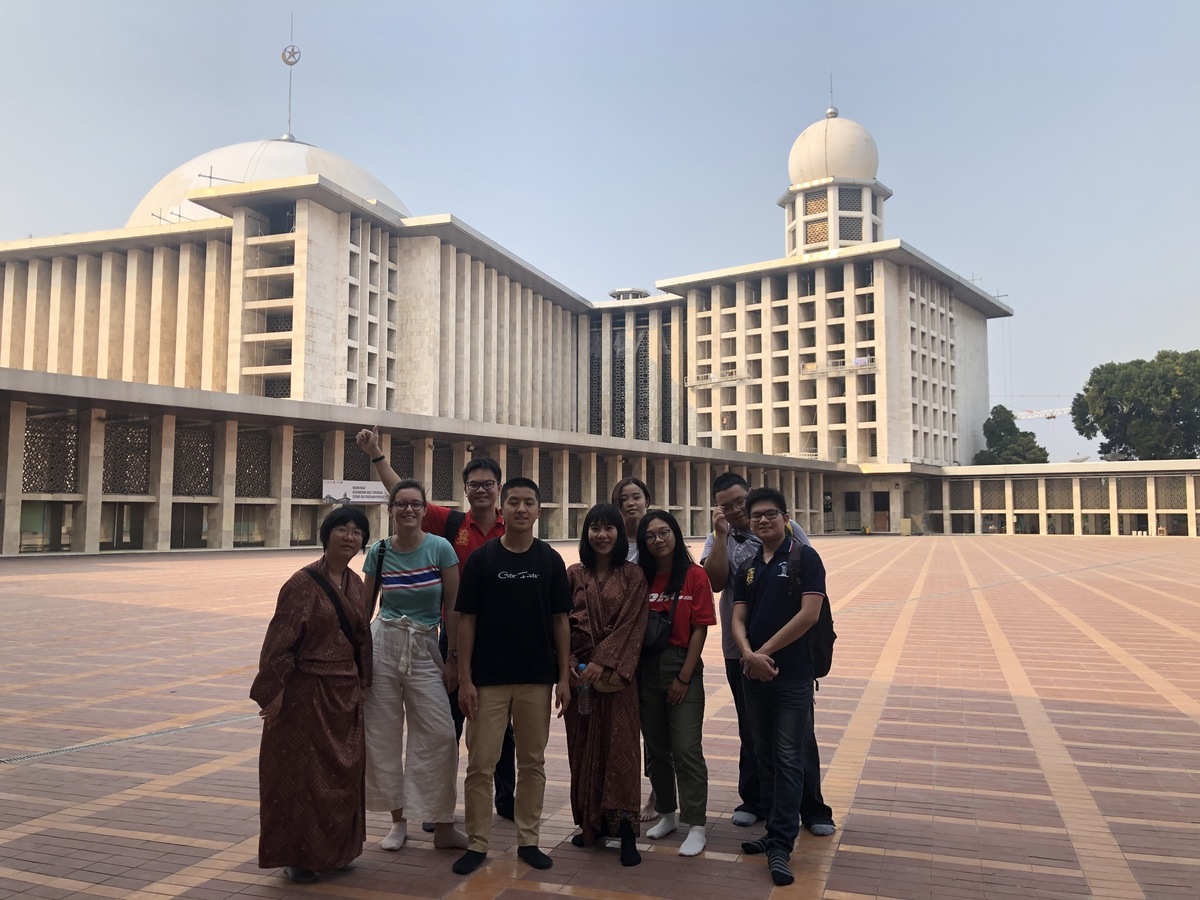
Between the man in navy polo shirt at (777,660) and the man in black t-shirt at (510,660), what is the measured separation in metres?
0.81

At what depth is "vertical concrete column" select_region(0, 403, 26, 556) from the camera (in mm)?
21797

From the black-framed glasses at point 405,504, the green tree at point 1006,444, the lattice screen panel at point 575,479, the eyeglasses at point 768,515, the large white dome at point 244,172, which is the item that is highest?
the large white dome at point 244,172

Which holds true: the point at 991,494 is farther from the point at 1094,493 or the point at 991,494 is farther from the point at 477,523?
the point at 477,523

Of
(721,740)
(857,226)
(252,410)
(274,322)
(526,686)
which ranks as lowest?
(721,740)

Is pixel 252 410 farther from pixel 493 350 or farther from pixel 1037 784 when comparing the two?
pixel 493 350

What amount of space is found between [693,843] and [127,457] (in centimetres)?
2584

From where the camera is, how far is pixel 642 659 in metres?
4.11

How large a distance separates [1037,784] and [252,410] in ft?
75.1

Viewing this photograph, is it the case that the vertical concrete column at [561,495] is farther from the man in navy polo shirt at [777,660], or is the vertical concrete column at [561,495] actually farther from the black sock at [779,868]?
the black sock at [779,868]

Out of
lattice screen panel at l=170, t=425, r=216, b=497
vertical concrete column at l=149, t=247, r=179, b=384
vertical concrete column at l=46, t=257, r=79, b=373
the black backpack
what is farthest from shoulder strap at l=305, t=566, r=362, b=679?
vertical concrete column at l=46, t=257, r=79, b=373

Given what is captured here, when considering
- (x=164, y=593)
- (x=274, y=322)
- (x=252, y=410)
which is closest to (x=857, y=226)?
(x=274, y=322)

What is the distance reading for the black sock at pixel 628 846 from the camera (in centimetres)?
374

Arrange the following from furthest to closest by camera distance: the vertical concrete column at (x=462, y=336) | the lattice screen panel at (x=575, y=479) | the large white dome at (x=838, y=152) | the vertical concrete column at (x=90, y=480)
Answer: the large white dome at (x=838, y=152) → the vertical concrete column at (x=462, y=336) → the lattice screen panel at (x=575, y=479) → the vertical concrete column at (x=90, y=480)

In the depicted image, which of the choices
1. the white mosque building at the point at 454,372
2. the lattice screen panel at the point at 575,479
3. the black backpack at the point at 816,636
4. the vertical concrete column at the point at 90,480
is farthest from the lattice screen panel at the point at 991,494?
the black backpack at the point at 816,636
